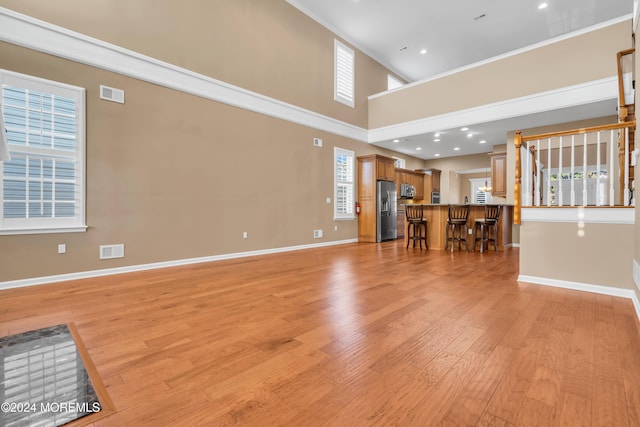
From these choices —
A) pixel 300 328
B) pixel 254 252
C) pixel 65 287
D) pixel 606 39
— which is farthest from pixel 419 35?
pixel 65 287

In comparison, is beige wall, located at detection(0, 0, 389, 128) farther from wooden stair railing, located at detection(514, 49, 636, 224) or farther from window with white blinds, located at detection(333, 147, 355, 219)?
wooden stair railing, located at detection(514, 49, 636, 224)

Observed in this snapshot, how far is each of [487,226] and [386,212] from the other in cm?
241

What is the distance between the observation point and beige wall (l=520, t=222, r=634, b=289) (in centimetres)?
293

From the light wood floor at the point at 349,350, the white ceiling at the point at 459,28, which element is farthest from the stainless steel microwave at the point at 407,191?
the light wood floor at the point at 349,350

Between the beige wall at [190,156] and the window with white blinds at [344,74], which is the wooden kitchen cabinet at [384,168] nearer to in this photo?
the beige wall at [190,156]

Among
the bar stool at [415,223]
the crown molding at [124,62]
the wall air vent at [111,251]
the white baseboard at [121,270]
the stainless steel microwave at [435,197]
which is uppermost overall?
the crown molding at [124,62]

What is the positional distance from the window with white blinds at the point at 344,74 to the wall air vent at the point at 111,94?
4.69m

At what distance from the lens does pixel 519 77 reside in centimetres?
584

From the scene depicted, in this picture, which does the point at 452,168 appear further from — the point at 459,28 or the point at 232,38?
the point at 232,38

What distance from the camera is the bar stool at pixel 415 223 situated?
656 centimetres

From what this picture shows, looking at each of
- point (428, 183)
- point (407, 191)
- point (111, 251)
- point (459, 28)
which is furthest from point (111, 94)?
point (428, 183)

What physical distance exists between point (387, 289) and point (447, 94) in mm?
5532

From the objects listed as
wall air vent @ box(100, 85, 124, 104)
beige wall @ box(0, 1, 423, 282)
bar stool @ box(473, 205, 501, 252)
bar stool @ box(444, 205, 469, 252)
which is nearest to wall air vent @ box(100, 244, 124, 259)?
beige wall @ box(0, 1, 423, 282)

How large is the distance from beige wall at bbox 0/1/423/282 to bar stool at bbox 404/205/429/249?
185cm
